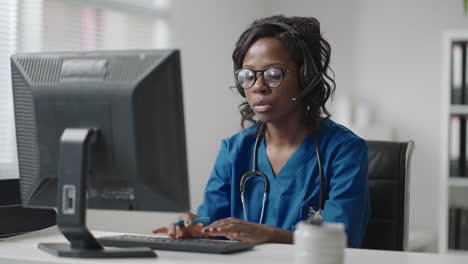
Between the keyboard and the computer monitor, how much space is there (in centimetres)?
11

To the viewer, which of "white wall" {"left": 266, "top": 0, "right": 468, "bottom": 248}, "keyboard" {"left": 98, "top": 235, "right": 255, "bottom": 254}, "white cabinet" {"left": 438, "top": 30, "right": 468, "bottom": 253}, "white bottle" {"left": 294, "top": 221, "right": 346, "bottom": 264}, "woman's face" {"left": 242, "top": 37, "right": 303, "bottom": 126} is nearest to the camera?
"white bottle" {"left": 294, "top": 221, "right": 346, "bottom": 264}

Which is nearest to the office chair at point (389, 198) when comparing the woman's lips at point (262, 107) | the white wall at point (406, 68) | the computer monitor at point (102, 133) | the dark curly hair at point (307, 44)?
the dark curly hair at point (307, 44)

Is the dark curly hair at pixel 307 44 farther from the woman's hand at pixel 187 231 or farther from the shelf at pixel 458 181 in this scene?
the shelf at pixel 458 181

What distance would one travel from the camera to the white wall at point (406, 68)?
395 cm

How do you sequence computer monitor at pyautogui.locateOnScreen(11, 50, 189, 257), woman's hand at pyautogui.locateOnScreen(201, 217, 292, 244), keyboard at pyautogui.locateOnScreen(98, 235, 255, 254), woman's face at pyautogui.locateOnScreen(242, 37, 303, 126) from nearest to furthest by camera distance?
1. computer monitor at pyautogui.locateOnScreen(11, 50, 189, 257)
2. keyboard at pyautogui.locateOnScreen(98, 235, 255, 254)
3. woman's hand at pyautogui.locateOnScreen(201, 217, 292, 244)
4. woman's face at pyautogui.locateOnScreen(242, 37, 303, 126)

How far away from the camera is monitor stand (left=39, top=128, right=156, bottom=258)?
1.40 metres

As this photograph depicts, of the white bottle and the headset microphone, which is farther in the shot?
the headset microphone

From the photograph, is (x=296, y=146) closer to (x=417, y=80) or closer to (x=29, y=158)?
(x=29, y=158)

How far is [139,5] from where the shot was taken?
3.60 metres

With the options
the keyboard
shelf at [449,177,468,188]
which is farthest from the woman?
shelf at [449,177,468,188]

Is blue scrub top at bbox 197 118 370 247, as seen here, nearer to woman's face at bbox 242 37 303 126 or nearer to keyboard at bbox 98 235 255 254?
woman's face at bbox 242 37 303 126

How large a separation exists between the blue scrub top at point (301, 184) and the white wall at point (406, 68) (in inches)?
85.3

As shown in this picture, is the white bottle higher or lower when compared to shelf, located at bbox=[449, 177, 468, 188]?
higher

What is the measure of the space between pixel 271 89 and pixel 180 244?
0.57 metres
